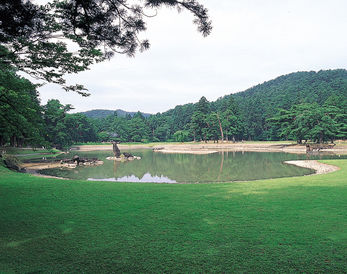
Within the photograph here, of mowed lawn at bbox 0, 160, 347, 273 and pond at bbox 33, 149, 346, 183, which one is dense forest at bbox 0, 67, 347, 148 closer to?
mowed lawn at bbox 0, 160, 347, 273

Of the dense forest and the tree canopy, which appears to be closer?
the tree canopy

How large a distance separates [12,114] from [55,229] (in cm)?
435

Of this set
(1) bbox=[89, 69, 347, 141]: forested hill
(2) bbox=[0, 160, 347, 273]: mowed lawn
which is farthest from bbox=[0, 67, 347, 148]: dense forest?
(2) bbox=[0, 160, 347, 273]: mowed lawn

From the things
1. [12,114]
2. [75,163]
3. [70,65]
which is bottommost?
[75,163]

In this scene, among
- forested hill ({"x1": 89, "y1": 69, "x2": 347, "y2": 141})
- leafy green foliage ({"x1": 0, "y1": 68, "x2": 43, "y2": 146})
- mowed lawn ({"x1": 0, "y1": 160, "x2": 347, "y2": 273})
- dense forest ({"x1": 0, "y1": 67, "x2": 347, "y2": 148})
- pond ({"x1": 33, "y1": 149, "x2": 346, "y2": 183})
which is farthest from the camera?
forested hill ({"x1": 89, "y1": 69, "x2": 347, "y2": 141})

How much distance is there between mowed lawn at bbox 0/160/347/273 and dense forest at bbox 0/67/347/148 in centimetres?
265

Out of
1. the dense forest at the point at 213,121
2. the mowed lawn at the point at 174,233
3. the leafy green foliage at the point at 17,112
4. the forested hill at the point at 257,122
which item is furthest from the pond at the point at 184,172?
the forested hill at the point at 257,122

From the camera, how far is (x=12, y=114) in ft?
23.1

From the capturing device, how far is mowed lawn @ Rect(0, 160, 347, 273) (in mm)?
3010

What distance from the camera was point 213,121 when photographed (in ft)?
202

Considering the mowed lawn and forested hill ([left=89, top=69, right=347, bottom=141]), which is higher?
forested hill ([left=89, top=69, right=347, bottom=141])

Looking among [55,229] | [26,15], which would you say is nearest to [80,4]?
[26,15]

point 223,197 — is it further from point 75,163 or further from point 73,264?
point 75,163

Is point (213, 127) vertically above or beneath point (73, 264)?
above
